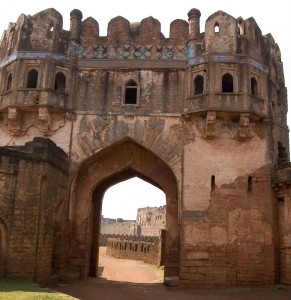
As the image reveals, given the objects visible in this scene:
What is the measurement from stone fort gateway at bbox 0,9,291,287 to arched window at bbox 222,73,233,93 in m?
0.11

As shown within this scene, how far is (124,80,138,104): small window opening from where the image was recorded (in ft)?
41.8

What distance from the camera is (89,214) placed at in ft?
40.9

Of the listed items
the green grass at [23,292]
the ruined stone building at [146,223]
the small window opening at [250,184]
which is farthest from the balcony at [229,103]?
the ruined stone building at [146,223]

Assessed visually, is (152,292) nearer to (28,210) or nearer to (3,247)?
(28,210)

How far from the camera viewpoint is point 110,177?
1308 cm

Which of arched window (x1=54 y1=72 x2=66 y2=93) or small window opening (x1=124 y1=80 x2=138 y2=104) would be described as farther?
arched window (x1=54 y1=72 x2=66 y2=93)

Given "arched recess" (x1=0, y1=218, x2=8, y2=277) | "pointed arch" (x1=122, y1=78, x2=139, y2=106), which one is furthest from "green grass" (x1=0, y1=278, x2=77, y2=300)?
"pointed arch" (x1=122, y1=78, x2=139, y2=106)

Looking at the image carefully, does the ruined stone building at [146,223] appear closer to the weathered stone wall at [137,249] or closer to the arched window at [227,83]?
the weathered stone wall at [137,249]

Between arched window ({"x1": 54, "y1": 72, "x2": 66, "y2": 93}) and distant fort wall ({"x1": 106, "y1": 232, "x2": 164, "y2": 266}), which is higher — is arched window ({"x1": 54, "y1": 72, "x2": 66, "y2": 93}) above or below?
above

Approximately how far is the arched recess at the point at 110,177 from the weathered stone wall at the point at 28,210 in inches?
74.1

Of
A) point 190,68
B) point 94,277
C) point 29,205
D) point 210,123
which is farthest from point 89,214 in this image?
point 190,68

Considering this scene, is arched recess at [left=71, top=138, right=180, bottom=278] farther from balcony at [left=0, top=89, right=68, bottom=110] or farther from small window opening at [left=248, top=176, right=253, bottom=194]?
small window opening at [left=248, top=176, right=253, bottom=194]

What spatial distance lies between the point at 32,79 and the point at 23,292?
7346mm

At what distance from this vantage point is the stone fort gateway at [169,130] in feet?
36.4
